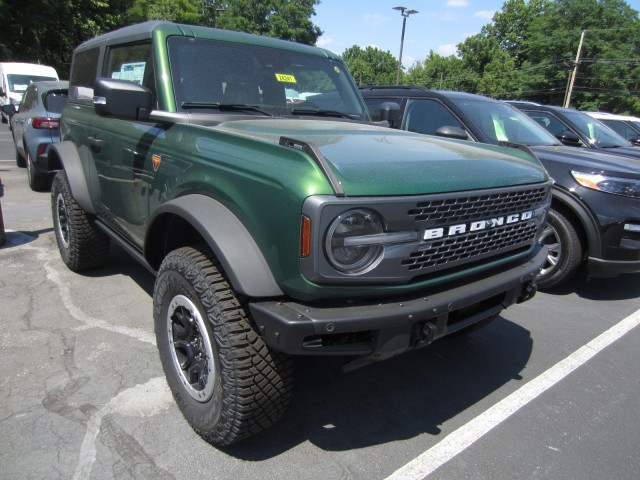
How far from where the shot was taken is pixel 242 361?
81.1 inches

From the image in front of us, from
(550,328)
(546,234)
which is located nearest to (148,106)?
(550,328)

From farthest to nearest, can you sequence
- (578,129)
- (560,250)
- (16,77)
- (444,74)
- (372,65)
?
(372,65), (444,74), (16,77), (578,129), (560,250)

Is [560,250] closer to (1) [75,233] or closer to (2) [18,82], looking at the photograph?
(1) [75,233]

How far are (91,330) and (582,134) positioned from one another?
671 cm

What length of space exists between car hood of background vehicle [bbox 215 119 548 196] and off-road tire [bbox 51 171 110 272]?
2.06 m

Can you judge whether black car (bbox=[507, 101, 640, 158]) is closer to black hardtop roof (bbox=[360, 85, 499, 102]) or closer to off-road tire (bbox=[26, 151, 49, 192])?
black hardtop roof (bbox=[360, 85, 499, 102])

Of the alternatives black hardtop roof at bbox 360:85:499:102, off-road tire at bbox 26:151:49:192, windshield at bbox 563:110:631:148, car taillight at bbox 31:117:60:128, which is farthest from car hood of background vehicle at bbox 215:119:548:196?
off-road tire at bbox 26:151:49:192

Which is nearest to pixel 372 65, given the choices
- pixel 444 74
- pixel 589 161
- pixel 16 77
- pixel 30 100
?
pixel 444 74

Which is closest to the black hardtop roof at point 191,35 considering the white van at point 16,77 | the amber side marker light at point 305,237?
the amber side marker light at point 305,237

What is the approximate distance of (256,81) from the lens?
325 centimetres

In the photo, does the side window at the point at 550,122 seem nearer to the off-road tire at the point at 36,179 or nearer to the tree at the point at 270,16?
the off-road tire at the point at 36,179

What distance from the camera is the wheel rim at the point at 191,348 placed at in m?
2.29

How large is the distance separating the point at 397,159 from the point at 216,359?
1.24 meters

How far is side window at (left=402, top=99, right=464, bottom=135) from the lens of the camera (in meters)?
5.62
